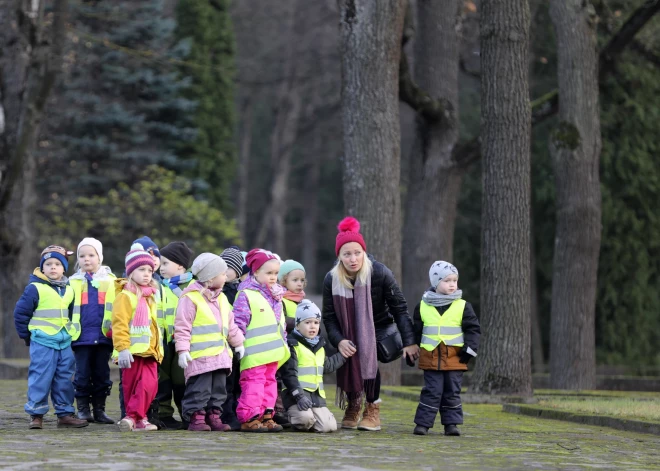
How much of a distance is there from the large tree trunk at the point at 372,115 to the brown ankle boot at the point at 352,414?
663 centimetres

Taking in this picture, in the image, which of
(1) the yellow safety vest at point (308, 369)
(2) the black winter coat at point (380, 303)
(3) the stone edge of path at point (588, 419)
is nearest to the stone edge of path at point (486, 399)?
(3) the stone edge of path at point (588, 419)

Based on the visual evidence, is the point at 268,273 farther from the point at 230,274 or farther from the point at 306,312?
the point at 230,274

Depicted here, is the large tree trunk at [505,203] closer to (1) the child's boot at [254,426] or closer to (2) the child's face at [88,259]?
(1) the child's boot at [254,426]

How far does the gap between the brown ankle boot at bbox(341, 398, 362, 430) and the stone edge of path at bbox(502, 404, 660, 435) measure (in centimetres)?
241

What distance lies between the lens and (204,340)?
10227mm

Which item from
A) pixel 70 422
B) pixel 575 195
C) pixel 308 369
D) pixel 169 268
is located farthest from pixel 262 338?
pixel 575 195

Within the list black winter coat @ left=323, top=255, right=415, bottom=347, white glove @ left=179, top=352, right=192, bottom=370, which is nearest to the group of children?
white glove @ left=179, top=352, right=192, bottom=370

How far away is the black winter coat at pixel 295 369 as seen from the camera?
10.5 metres

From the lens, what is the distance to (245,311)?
34.6 ft

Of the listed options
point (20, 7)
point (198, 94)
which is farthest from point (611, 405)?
point (198, 94)

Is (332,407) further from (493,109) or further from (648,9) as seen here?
(648,9)

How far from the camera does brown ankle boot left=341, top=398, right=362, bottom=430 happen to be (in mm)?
10766

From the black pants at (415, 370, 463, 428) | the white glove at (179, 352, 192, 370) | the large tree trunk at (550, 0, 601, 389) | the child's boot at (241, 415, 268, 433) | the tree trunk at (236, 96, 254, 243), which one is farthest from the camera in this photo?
the tree trunk at (236, 96, 254, 243)

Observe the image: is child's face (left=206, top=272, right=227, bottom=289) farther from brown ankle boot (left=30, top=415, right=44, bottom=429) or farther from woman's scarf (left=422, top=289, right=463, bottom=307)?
brown ankle boot (left=30, top=415, right=44, bottom=429)
